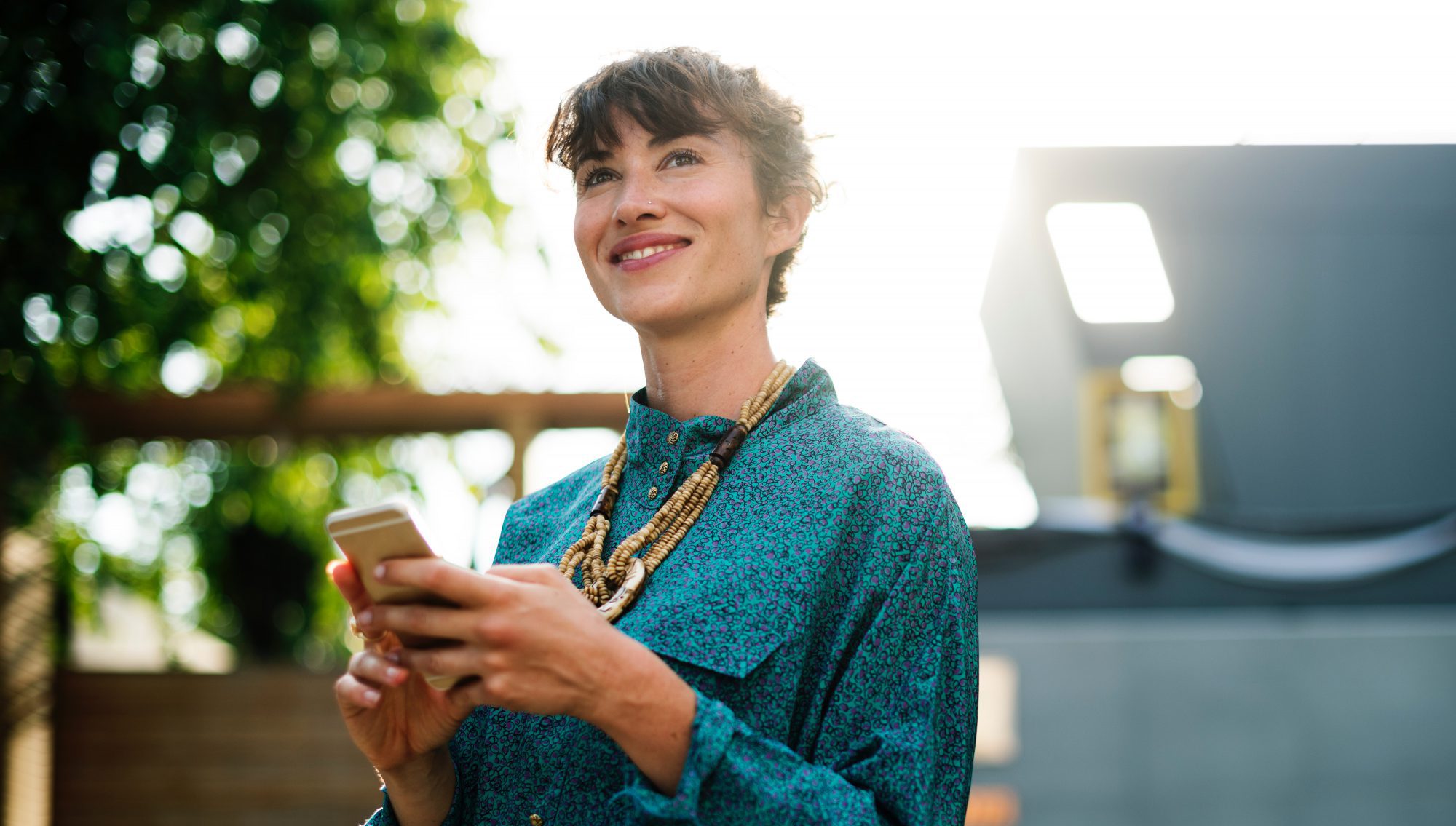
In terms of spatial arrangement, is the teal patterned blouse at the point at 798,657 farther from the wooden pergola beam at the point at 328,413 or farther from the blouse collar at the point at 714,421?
the wooden pergola beam at the point at 328,413

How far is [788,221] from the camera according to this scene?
4.85 ft

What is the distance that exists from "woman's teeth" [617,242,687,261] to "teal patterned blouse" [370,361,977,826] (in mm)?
205

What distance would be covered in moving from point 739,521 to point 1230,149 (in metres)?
6.11

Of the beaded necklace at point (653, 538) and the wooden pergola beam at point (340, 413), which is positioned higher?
the beaded necklace at point (653, 538)

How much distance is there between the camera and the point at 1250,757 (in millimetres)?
4863

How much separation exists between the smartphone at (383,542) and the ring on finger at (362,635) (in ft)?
0.23

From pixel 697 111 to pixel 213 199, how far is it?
13.8 ft

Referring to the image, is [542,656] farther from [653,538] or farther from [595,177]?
[595,177]

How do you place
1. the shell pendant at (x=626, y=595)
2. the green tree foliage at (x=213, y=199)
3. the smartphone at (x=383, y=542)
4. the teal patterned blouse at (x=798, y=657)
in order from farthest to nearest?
1. the green tree foliage at (x=213, y=199)
2. the shell pendant at (x=626, y=595)
3. the teal patterned blouse at (x=798, y=657)
4. the smartphone at (x=383, y=542)

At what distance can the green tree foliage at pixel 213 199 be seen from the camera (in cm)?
429

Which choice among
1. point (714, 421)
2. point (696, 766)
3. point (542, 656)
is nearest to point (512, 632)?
point (542, 656)

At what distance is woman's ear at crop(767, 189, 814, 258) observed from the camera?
146 cm

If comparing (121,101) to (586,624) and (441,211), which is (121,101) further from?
(586,624)

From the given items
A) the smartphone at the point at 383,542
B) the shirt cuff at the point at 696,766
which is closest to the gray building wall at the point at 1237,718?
the shirt cuff at the point at 696,766
